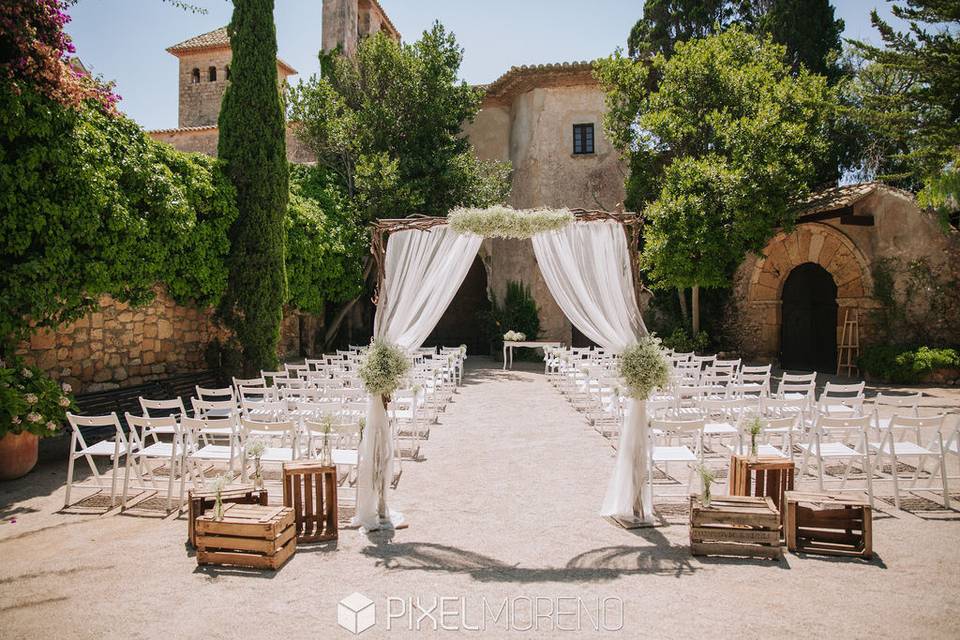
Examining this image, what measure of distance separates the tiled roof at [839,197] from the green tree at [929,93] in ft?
3.74

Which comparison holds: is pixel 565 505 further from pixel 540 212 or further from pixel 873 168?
pixel 873 168

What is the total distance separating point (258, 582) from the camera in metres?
4.19

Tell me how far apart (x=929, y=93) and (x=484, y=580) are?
13774 mm

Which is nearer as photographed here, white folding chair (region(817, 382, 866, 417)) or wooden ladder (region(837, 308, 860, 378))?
white folding chair (region(817, 382, 866, 417))

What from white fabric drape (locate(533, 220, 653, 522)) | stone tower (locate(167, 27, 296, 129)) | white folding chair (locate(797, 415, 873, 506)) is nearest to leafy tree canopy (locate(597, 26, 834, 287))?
white folding chair (locate(797, 415, 873, 506))

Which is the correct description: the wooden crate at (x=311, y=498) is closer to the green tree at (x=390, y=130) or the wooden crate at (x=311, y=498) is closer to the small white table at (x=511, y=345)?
the green tree at (x=390, y=130)

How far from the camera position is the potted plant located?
645 cm

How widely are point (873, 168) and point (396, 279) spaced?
59.2 feet

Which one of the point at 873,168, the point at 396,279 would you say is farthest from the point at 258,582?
the point at 873,168

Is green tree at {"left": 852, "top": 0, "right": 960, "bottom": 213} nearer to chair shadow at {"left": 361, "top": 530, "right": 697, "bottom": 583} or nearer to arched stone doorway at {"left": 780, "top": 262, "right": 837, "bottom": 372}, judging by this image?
arched stone doorway at {"left": 780, "top": 262, "right": 837, "bottom": 372}

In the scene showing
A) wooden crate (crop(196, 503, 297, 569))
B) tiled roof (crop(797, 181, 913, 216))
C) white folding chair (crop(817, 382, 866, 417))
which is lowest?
wooden crate (crop(196, 503, 297, 569))

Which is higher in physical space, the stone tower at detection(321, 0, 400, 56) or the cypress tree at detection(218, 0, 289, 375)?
the stone tower at detection(321, 0, 400, 56)

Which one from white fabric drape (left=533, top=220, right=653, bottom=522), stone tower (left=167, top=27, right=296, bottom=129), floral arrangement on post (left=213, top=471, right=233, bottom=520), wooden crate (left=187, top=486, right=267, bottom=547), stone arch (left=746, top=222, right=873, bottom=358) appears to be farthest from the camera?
stone tower (left=167, top=27, right=296, bottom=129)

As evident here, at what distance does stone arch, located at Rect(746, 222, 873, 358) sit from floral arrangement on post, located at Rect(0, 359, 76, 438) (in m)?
15.0
